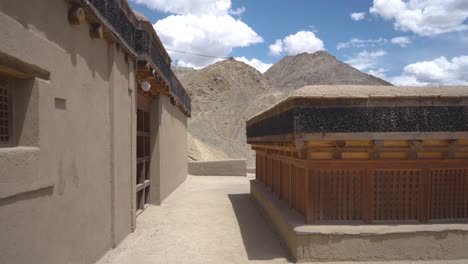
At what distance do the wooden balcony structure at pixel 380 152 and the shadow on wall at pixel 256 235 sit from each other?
989mm

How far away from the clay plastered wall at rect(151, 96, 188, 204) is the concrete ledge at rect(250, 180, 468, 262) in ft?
21.1

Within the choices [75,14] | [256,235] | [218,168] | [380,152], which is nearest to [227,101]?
[218,168]

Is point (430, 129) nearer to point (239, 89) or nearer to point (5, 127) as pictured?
point (5, 127)

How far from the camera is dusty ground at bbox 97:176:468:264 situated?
712 cm

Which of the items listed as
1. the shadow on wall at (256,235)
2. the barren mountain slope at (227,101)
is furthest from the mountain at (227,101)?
the shadow on wall at (256,235)

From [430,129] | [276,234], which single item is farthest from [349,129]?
[276,234]

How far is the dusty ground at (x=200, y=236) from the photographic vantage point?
23.4 ft

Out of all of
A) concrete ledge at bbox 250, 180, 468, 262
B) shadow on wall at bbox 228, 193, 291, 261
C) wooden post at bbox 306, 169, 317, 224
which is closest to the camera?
concrete ledge at bbox 250, 180, 468, 262

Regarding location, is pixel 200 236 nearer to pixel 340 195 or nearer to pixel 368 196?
pixel 340 195

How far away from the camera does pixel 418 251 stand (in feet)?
21.7

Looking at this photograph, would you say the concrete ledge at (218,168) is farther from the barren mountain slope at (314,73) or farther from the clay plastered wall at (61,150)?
the barren mountain slope at (314,73)

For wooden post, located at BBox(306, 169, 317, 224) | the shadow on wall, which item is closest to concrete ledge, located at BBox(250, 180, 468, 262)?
wooden post, located at BBox(306, 169, 317, 224)

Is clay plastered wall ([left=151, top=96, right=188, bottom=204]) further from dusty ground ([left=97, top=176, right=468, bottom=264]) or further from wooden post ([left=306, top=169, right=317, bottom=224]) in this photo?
wooden post ([left=306, top=169, right=317, bottom=224])

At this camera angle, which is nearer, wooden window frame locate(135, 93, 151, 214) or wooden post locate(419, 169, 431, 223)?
wooden post locate(419, 169, 431, 223)
